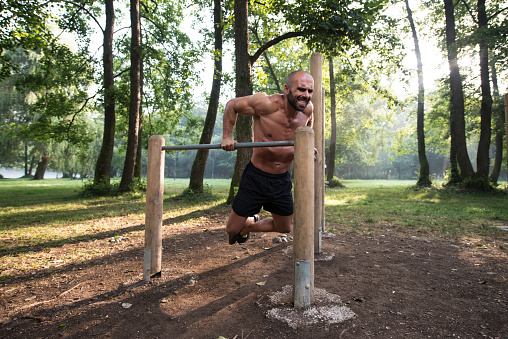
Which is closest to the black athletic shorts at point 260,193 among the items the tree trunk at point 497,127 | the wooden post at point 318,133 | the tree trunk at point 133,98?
the wooden post at point 318,133

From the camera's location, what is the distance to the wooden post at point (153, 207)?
2.96m

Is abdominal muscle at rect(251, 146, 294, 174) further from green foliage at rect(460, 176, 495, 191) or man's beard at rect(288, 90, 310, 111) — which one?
green foliage at rect(460, 176, 495, 191)

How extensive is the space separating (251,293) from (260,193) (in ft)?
3.21

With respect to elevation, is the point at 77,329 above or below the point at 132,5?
below

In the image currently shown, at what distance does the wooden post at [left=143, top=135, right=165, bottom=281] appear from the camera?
296 centimetres

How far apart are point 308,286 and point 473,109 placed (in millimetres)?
22808

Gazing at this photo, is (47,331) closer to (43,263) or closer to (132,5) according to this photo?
(43,263)

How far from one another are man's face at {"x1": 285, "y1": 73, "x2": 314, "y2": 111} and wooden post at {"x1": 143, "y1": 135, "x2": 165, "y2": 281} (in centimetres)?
142

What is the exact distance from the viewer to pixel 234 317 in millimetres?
2289

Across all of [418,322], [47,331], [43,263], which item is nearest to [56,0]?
[43,263]

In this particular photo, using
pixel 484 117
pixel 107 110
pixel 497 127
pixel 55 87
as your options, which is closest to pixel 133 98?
pixel 107 110

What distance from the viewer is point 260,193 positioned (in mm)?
3072

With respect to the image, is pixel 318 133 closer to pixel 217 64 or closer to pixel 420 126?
pixel 217 64

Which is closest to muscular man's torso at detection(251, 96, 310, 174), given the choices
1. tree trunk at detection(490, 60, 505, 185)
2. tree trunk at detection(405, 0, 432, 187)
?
tree trunk at detection(405, 0, 432, 187)
